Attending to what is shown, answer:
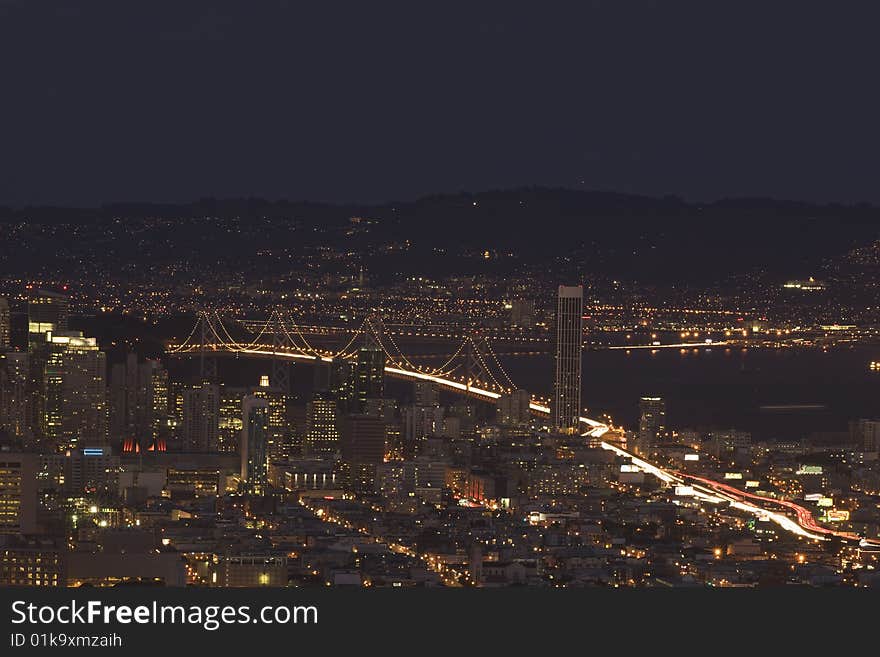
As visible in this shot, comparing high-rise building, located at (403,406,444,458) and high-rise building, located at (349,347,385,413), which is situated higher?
high-rise building, located at (349,347,385,413)

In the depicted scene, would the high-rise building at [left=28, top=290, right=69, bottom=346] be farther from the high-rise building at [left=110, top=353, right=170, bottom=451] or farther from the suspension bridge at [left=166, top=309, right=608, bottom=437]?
the high-rise building at [left=110, top=353, right=170, bottom=451]

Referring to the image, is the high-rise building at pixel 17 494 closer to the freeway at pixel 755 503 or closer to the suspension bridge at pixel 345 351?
the freeway at pixel 755 503

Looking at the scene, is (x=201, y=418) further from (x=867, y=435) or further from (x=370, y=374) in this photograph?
(x=867, y=435)

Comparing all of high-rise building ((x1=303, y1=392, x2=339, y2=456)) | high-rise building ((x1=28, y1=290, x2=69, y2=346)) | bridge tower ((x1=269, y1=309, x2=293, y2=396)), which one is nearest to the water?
bridge tower ((x1=269, y1=309, x2=293, y2=396))

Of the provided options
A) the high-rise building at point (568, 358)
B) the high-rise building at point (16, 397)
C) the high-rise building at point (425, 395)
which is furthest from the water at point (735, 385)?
the high-rise building at point (16, 397)

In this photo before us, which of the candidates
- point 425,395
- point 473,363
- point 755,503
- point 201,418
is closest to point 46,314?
point 473,363

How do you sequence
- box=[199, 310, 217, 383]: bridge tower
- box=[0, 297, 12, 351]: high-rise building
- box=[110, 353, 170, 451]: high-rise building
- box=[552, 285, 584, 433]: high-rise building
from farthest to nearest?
box=[0, 297, 12, 351]: high-rise building
box=[199, 310, 217, 383]: bridge tower
box=[552, 285, 584, 433]: high-rise building
box=[110, 353, 170, 451]: high-rise building

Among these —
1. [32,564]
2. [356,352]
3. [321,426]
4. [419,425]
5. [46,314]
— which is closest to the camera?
[32,564]

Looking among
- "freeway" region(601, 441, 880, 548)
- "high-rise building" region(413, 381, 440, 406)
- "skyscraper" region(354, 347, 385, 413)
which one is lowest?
"freeway" region(601, 441, 880, 548)
